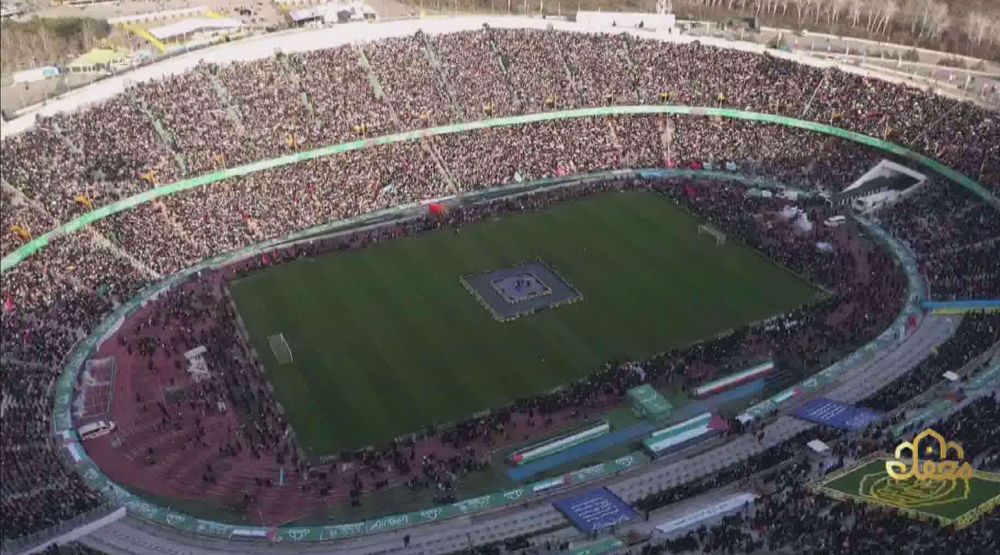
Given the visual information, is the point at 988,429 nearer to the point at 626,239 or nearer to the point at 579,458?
the point at 579,458

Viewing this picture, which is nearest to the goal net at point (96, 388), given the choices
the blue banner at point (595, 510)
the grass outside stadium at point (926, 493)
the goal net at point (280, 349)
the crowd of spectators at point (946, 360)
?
the goal net at point (280, 349)

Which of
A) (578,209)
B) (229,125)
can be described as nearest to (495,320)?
(578,209)

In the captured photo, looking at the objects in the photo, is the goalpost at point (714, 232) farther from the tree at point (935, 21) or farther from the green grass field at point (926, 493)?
the tree at point (935, 21)

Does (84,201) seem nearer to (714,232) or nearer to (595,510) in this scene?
(595,510)

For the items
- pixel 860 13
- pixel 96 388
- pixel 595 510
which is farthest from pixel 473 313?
pixel 860 13

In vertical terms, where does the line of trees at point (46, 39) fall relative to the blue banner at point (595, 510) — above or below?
above

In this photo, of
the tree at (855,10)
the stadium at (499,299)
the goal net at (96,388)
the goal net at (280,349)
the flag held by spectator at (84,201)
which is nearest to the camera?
the stadium at (499,299)
